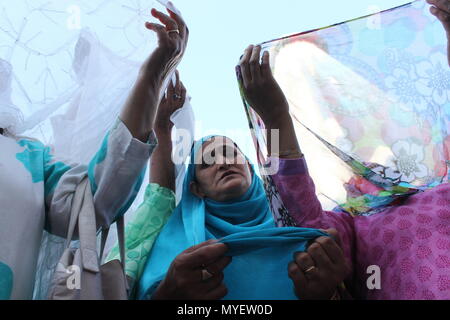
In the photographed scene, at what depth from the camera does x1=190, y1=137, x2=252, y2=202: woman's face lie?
2.02m

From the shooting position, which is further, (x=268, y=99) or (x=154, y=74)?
(x=268, y=99)

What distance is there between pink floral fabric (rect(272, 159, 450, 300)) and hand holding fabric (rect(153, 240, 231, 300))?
0.37m

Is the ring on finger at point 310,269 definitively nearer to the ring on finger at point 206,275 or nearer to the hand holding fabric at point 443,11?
the ring on finger at point 206,275

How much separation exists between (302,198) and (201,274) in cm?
45

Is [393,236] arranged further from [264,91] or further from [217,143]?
[217,143]

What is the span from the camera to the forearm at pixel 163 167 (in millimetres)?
2186

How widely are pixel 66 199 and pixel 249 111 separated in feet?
2.38

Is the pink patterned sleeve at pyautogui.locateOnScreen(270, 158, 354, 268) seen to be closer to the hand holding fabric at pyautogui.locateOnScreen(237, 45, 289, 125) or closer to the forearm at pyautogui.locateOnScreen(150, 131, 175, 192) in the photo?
the hand holding fabric at pyautogui.locateOnScreen(237, 45, 289, 125)

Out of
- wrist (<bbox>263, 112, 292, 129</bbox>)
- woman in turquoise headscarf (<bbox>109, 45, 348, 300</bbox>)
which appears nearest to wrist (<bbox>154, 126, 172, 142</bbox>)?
woman in turquoise headscarf (<bbox>109, 45, 348, 300</bbox>)

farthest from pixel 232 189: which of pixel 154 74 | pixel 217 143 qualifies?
pixel 154 74

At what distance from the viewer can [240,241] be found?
143 centimetres

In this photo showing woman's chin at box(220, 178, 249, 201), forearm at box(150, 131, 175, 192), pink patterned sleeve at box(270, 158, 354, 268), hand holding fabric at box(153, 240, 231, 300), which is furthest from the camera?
forearm at box(150, 131, 175, 192)
